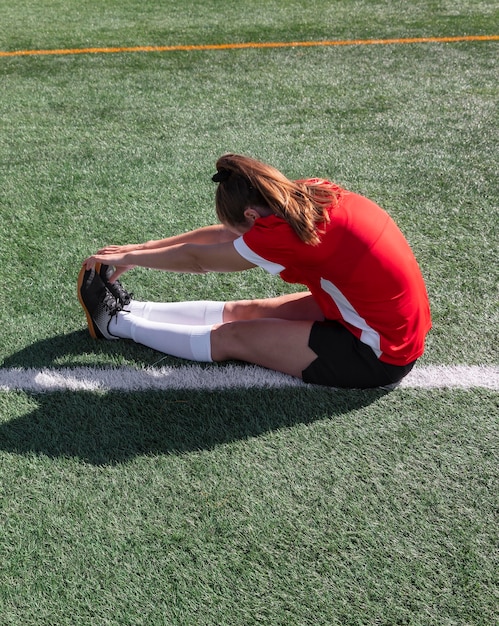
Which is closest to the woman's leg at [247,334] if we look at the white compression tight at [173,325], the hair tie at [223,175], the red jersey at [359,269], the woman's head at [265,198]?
the white compression tight at [173,325]

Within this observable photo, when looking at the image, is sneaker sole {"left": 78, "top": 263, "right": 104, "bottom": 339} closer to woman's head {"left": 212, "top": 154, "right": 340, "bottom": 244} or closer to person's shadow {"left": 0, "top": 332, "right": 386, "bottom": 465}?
person's shadow {"left": 0, "top": 332, "right": 386, "bottom": 465}

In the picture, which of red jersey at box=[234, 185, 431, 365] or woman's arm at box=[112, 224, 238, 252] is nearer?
red jersey at box=[234, 185, 431, 365]

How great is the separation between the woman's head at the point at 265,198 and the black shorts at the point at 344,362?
523 mm

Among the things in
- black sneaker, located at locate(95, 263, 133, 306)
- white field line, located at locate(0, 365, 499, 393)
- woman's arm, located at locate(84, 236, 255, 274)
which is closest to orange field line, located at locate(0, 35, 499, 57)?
black sneaker, located at locate(95, 263, 133, 306)

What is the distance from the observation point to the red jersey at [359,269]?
2754 mm

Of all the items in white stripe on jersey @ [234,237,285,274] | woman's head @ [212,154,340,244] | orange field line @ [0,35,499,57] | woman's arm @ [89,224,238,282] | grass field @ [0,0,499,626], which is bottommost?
grass field @ [0,0,499,626]

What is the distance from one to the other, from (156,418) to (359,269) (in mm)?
1060

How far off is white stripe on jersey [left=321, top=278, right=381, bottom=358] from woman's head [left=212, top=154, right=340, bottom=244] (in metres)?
0.33

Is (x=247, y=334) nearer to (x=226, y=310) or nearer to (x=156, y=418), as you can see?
(x=226, y=310)

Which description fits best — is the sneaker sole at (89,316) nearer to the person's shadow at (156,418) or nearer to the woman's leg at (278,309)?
the person's shadow at (156,418)

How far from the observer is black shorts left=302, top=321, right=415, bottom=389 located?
3047mm

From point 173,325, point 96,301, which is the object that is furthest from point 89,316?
point 173,325

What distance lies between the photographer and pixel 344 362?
10.0 feet

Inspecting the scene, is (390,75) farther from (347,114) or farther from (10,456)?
(10,456)
